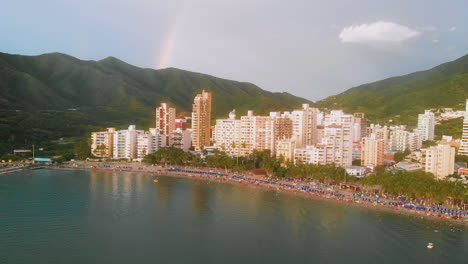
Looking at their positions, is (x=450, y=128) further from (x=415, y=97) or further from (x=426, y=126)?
(x=415, y=97)

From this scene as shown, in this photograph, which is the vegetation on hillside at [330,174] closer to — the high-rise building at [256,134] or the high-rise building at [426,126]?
the high-rise building at [256,134]

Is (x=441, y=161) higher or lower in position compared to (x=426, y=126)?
lower

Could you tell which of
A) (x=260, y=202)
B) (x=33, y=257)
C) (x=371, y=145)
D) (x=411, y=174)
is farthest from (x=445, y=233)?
(x=33, y=257)

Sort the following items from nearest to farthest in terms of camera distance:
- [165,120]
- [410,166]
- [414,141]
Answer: [410,166] → [414,141] → [165,120]

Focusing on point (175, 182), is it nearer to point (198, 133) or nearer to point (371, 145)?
point (198, 133)

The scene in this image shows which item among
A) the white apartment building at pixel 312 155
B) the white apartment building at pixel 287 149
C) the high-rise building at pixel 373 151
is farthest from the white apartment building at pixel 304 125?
the high-rise building at pixel 373 151

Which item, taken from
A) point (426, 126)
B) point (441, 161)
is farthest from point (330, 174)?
point (426, 126)
